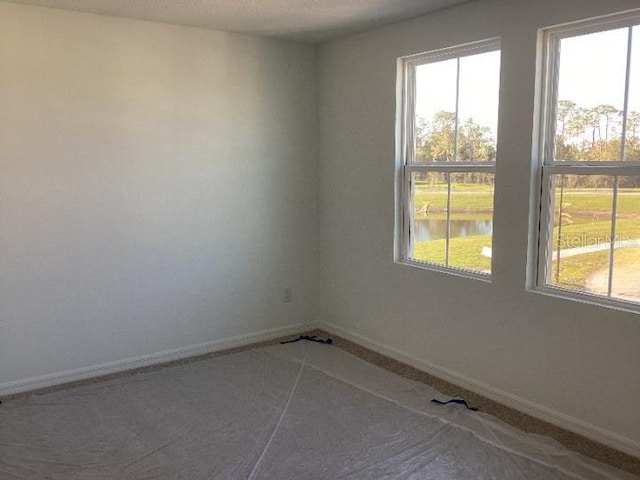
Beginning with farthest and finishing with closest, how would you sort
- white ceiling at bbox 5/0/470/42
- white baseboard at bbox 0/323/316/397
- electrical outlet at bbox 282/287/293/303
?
electrical outlet at bbox 282/287/293/303, white baseboard at bbox 0/323/316/397, white ceiling at bbox 5/0/470/42

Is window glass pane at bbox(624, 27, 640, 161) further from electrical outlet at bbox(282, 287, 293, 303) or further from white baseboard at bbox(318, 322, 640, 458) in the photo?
electrical outlet at bbox(282, 287, 293, 303)

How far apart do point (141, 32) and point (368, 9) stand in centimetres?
147

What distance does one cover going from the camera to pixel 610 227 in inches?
110

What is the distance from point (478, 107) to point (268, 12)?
1.40 m

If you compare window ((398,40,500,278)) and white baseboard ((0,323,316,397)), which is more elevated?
window ((398,40,500,278))

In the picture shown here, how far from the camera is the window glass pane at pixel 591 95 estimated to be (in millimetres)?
2725

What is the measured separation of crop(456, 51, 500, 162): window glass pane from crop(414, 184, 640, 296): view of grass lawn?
220 millimetres

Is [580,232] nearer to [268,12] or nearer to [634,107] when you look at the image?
[634,107]

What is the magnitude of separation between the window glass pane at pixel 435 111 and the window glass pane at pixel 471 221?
0.24 metres

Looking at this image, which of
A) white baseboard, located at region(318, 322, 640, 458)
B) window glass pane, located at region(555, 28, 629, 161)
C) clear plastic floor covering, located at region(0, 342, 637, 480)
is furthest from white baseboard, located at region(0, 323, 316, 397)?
window glass pane, located at region(555, 28, 629, 161)

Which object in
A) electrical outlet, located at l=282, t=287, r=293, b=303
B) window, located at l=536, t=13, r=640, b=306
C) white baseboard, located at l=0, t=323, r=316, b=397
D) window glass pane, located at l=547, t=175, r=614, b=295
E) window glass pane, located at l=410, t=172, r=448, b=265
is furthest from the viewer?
electrical outlet, located at l=282, t=287, r=293, b=303

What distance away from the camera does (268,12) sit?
347 centimetres

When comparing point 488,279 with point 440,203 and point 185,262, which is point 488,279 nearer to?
point 440,203

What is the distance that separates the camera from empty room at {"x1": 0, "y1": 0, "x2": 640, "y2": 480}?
9.08 ft
